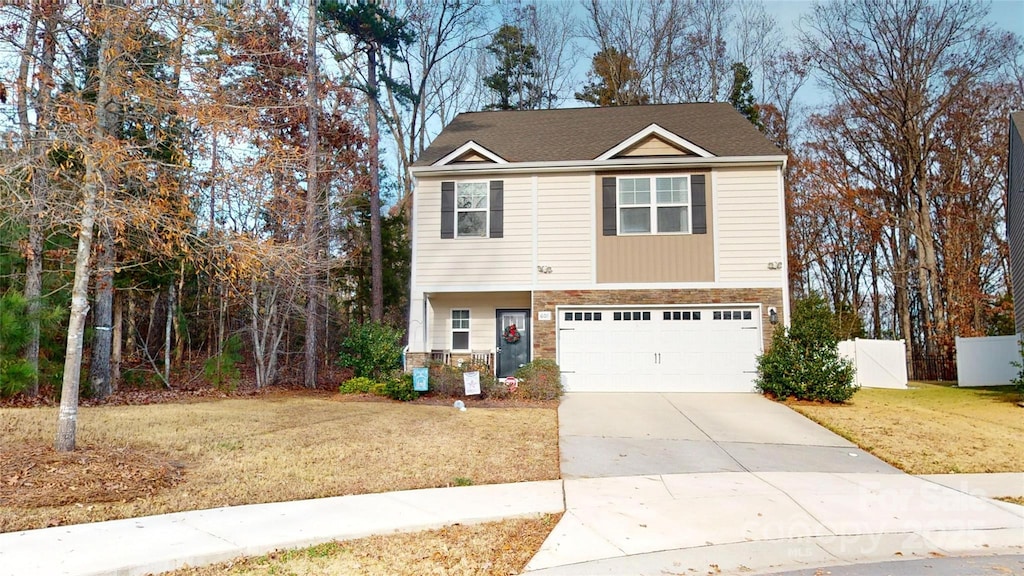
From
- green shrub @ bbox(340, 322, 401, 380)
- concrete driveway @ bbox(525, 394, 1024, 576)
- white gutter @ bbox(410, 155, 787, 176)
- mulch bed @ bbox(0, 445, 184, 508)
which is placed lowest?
concrete driveway @ bbox(525, 394, 1024, 576)

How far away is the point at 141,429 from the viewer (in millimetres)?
8914

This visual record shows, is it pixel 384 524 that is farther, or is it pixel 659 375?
pixel 659 375

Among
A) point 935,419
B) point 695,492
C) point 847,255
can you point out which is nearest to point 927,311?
point 847,255

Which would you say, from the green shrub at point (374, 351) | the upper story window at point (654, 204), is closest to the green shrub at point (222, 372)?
the green shrub at point (374, 351)

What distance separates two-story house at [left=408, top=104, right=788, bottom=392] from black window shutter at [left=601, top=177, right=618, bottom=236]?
0.02 meters

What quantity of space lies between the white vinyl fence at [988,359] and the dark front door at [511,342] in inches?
524

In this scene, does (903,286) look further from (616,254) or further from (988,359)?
(616,254)

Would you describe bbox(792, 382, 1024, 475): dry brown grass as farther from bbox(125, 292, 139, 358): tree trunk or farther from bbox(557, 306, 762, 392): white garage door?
bbox(125, 292, 139, 358): tree trunk

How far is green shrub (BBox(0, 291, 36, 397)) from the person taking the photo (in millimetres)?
11648

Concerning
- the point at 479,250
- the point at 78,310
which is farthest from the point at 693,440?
the point at 78,310

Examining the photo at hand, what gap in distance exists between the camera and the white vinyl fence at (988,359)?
60.0ft

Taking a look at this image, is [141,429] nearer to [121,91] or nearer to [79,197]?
[79,197]

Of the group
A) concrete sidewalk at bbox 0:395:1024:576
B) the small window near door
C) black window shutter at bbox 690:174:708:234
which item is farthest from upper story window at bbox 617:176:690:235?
concrete sidewalk at bbox 0:395:1024:576

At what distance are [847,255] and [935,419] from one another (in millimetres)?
20477
